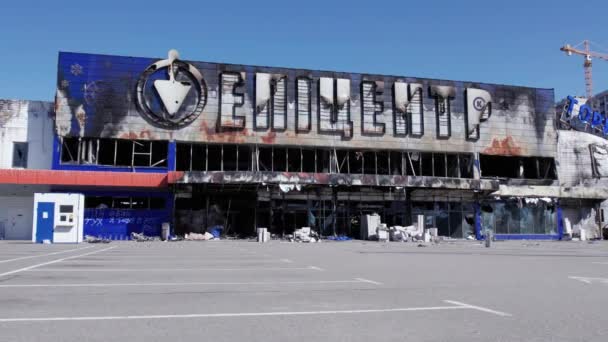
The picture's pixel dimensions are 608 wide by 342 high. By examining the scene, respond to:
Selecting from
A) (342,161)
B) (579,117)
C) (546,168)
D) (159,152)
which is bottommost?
(546,168)

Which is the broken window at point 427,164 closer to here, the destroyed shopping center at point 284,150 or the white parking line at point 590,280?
the destroyed shopping center at point 284,150

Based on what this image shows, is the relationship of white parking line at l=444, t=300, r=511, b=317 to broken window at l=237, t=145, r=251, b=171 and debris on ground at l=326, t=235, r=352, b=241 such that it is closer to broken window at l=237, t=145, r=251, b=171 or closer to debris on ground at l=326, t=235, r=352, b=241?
debris on ground at l=326, t=235, r=352, b=241

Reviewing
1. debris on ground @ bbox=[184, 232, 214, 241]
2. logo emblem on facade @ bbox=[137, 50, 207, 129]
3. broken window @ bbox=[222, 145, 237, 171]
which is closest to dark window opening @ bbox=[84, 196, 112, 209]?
debris on ground @ bbox=[184, 232, 214, 241]

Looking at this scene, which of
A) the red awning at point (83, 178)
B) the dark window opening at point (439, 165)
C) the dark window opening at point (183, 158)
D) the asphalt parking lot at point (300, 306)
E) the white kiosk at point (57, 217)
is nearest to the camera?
the asphalt parking lot at point (300, 306)

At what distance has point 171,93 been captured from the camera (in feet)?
133

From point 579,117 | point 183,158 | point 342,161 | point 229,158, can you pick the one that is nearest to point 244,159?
point 229,158

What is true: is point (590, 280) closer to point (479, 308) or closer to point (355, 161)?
point (479, 308)

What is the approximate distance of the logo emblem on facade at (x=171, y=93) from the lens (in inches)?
1577

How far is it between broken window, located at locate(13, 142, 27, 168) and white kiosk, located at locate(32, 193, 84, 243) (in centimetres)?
1421

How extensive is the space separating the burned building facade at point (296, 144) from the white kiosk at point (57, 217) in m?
9.77

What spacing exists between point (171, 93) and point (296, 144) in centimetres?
1041

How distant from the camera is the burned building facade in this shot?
129 feet

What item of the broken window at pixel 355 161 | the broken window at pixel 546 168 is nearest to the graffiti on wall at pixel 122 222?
the broken window at pixel 355 161

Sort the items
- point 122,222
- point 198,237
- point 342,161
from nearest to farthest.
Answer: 1. point 198,237
2. point 122,222
3. point 342,161
